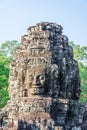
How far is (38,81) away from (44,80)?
0.23m

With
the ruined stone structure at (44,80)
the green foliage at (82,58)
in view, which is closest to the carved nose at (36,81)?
the ruined stone structure at (44,80)

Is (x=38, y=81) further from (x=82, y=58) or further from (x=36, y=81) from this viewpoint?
(x=82, y=58)

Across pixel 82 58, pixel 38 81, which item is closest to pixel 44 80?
pixel 38 81

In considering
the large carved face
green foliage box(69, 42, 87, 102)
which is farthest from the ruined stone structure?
green foliage box(69, 42, 87, 102)

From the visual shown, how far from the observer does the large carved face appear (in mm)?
15016

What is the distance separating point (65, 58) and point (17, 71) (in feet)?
6.52

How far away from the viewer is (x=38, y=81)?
15031 mm

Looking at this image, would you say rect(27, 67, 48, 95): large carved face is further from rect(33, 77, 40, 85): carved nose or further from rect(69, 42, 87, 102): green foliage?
rect(69, 42, 87, 102): green foliage

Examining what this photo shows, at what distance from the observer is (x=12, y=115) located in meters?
14.8

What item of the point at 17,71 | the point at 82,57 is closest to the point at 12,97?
the point at 17,71

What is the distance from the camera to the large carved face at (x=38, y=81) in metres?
15.0

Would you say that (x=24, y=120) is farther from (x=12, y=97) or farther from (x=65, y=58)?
(x=65, y=58)

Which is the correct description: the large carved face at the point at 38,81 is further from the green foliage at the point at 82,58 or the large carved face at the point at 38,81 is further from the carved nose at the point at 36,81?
the green foliage at the point at 82,58

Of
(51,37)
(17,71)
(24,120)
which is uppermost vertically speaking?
(51,37)
